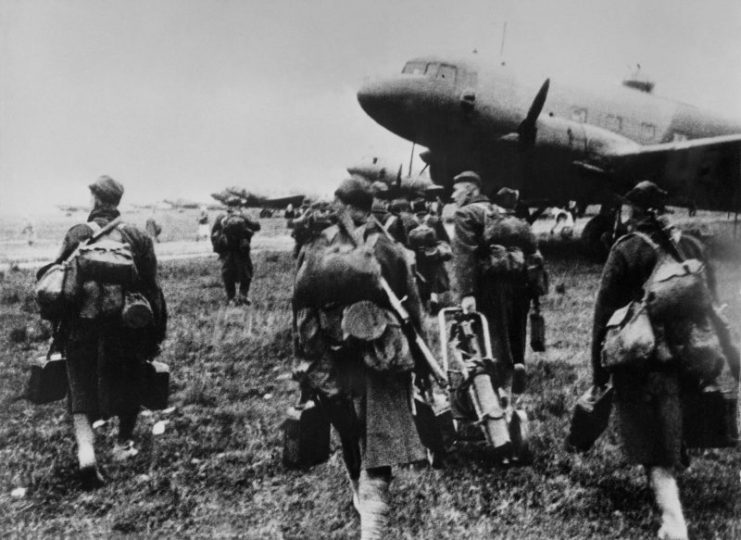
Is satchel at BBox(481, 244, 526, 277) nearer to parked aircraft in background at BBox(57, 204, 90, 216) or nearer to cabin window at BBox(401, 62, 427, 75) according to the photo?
cabin window at BBox(401, 62, 427, 75)

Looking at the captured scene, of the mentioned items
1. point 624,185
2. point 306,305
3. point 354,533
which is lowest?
point 354,533

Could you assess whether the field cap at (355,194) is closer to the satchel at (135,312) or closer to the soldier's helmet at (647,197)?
the soldier's helmet at (647,197)

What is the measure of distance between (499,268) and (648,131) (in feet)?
40.8

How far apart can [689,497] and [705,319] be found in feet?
4.14

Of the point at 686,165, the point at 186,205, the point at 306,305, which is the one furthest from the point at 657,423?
the point at 186,205

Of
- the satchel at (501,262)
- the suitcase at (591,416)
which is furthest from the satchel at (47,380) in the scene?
the suitcase at (591,416)

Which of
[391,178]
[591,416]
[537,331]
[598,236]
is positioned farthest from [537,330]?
[598,236]

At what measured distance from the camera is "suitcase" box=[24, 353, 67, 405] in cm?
466

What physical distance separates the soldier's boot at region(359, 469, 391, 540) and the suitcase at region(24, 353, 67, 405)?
256cm

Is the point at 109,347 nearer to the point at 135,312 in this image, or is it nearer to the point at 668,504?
the point at 135,312

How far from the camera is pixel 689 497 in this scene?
3984 mm

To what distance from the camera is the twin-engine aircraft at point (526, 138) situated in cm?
1340

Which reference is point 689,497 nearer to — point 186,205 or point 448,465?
point 448,465

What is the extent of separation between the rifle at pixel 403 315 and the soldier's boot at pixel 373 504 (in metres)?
0.75
